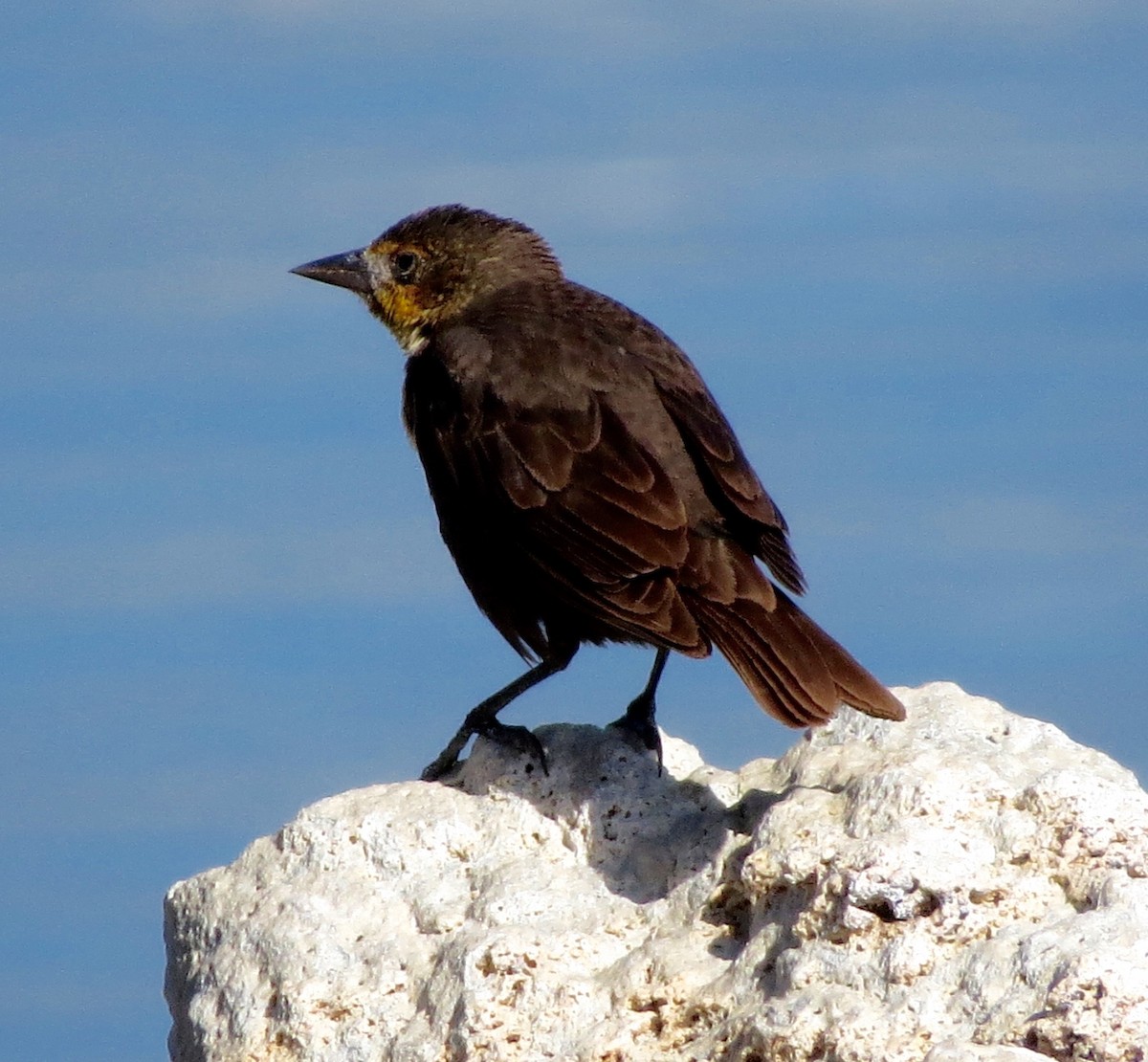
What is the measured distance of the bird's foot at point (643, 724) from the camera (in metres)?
5.83

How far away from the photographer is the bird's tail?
216 inches

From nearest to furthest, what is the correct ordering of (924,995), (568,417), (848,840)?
(924,995)
(848,840)
(568,417)

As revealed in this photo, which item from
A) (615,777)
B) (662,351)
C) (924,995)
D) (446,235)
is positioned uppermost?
(446,235)

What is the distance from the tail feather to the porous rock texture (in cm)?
14

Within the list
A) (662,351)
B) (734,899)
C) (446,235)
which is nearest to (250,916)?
(734,899)

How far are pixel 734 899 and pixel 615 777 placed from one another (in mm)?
726

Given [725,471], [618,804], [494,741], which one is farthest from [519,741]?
[725,471]

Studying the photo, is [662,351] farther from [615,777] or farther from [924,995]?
[924,995]

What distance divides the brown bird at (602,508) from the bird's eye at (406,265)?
0.58 metres

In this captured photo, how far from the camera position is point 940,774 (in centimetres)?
489

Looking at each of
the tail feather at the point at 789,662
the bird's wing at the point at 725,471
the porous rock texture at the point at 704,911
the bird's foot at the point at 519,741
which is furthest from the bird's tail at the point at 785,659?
the bird's foot at the point at 519,741

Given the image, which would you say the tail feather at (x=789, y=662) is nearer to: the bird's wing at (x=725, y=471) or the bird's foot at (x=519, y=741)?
the bird's wing at (x=725, y=471)

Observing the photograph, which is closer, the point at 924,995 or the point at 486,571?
the point at 924,995

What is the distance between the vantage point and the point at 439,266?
7766 mm
